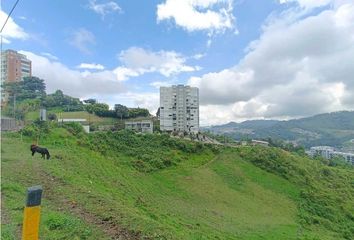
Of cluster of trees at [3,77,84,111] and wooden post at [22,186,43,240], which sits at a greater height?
cluster of trees at [3,77,84,111]

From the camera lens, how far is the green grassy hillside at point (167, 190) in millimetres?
9527

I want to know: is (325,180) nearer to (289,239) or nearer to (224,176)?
(224,176)

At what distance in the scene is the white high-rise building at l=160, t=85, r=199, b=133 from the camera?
75.2 m

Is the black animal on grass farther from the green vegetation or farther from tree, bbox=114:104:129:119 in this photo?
tree, bbox=114:104:129:119

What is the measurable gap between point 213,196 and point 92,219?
21.2 meters

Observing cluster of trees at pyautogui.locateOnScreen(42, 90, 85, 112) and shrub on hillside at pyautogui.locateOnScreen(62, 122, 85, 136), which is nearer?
shrub on hillside at pyautogui.locateOnScreen(62, 122, 85, 136)

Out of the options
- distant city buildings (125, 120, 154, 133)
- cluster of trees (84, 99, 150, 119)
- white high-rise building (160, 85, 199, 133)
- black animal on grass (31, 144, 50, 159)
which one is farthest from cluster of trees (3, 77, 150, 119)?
black animal on grass (31, 144, 50, 159)

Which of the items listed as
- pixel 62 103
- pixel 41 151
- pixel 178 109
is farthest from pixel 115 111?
pixel 41 151

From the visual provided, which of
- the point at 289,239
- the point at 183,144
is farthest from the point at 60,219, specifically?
the point at 183,144

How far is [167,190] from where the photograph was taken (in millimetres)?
→ 28922

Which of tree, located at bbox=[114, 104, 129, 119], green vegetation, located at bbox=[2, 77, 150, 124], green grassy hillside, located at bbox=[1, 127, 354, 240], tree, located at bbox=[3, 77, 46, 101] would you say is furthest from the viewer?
tree, located at bbox=[3, 77, 46, 101]

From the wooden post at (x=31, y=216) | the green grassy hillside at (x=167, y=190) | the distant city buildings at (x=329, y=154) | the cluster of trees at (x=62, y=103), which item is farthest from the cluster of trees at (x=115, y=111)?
the wooden post at (x=31, y=216)

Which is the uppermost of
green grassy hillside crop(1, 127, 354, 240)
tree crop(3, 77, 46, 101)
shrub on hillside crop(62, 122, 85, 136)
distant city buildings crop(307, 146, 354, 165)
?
tree crop(3, 77, 46, 101)

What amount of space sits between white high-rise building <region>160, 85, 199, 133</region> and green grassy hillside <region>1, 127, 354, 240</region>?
30741 millimetres
